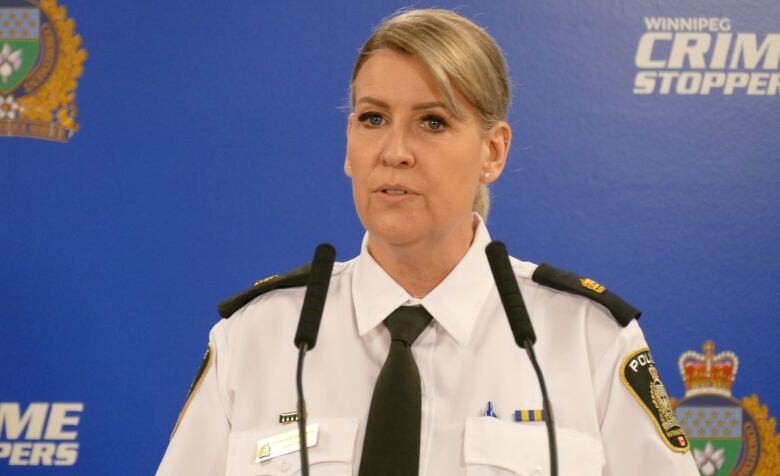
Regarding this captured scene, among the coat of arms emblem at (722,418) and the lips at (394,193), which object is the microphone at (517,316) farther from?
the coat of arms emblem at (722,418)

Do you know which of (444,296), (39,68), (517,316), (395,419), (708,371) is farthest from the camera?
(39,68)

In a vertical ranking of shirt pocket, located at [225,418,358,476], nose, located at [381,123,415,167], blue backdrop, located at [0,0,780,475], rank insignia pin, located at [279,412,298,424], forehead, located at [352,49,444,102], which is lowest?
shirt pocket, located at [225,418,358,476]

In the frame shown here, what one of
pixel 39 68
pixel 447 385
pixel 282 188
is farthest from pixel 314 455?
pixel 39 68

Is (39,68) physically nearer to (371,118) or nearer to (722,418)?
(371,118)

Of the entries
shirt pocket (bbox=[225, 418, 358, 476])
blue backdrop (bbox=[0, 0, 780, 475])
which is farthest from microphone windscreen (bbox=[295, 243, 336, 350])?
blue backdrop (bbox=[0, 0, 780, 475])

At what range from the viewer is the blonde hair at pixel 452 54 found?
46.6 inches

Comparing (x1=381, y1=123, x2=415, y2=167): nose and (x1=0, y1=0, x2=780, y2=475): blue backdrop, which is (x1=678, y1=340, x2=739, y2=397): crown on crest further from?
(x1=381, y1=123, x2=415, y2=167): nose

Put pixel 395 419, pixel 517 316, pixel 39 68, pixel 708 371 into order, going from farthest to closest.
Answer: pixel 39 68
pixel 708 371
pixel 395 419
pixel 517 316

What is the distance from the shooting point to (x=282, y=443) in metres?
1.18

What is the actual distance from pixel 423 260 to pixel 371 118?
0.19 meters

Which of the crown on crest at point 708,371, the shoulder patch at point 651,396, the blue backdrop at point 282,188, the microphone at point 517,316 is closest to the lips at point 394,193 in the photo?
the microphone at point 517,316

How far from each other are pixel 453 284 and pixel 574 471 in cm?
27

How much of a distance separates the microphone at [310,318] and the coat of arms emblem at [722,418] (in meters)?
1.24

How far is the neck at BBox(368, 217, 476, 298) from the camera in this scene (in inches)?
49.2
